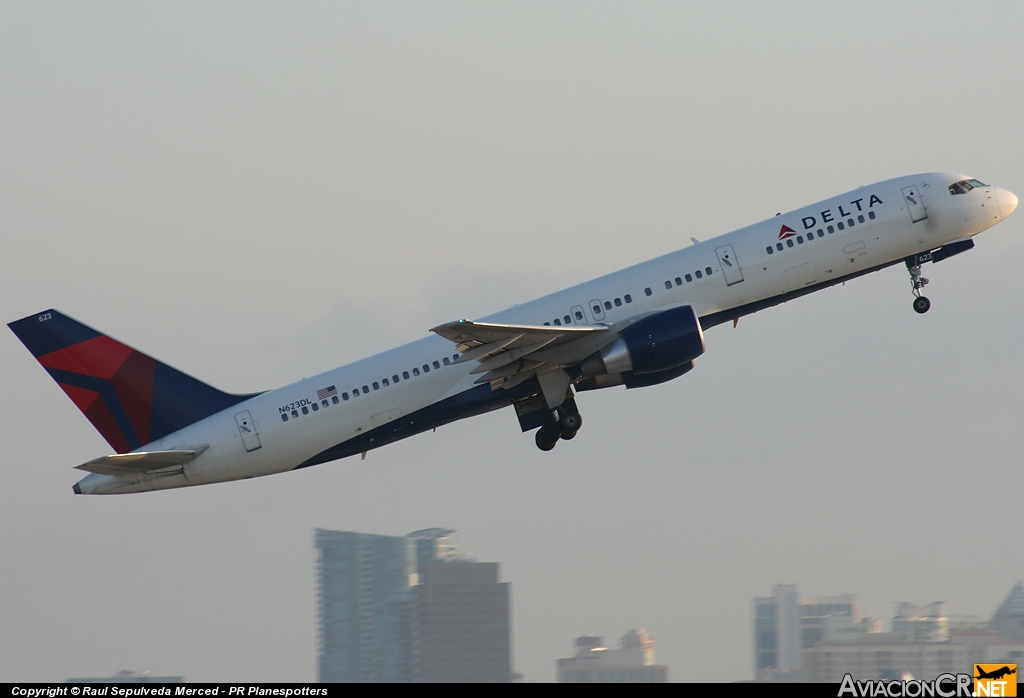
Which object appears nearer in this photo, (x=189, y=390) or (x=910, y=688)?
(x=910, y=688)

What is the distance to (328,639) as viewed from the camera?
158375 mm

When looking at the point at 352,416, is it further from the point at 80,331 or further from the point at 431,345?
the point at 80,331

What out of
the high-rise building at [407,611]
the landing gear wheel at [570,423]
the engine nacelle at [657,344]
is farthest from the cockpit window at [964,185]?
the high-rise building at [407,611]

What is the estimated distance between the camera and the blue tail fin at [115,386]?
45.5 metres

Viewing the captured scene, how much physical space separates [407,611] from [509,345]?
116 metres

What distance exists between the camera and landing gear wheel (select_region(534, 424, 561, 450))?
153 feet

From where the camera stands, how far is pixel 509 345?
42.3m

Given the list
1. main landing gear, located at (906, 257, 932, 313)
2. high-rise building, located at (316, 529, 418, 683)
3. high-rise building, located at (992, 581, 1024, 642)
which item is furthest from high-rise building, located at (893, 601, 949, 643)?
main landing gear, located at (906, 257, 932, 313)

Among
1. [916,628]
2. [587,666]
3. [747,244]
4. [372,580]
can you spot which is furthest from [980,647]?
[747,244]

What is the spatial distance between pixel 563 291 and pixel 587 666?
69268 mm

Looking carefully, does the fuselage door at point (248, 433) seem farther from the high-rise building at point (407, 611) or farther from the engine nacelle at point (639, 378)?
the high-rise building at point (407, 611)

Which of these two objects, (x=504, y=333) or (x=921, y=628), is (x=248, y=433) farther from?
(x=921, y=628)

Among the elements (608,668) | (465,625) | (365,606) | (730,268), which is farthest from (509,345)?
(365,606)

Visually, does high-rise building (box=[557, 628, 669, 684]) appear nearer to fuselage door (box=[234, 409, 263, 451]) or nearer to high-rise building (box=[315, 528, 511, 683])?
high-rise building (box=[315, 528, 511, 683])
